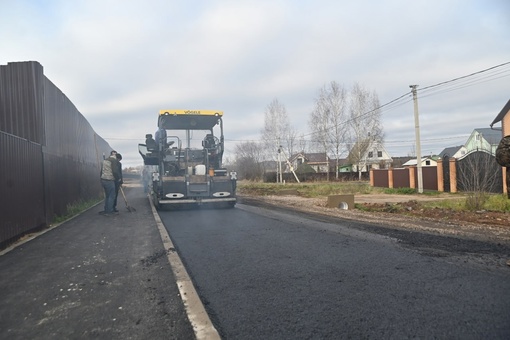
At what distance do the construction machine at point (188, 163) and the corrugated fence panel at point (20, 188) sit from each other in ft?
12.9

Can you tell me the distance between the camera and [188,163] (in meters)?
12.3

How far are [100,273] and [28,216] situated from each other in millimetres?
4018

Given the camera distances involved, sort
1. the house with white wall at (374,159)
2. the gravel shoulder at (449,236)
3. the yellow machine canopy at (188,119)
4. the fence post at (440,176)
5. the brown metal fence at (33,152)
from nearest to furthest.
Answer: the gravel shoulder at (449,236) → the brown metal fence at (33,152) → the yellow machine canopy at (188,119) → the fence post at (440,176) → the house with white wall at (374,159)

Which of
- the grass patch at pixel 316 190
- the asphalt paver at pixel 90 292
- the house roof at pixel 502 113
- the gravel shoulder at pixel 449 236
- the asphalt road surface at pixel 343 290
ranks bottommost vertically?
the grass patch at pixel 316 190

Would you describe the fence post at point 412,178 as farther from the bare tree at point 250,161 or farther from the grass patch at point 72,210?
the bare tree at point 250,161

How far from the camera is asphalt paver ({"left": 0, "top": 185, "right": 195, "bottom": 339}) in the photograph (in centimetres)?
262

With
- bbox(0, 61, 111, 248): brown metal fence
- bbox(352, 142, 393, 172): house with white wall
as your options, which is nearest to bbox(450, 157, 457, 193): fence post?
bbox(0, 61, 111, 248): brown metal fence

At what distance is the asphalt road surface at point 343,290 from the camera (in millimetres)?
2533

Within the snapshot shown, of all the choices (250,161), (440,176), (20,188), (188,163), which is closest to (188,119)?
(188,163)

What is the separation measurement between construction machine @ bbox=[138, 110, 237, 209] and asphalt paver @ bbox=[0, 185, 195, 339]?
514 cm

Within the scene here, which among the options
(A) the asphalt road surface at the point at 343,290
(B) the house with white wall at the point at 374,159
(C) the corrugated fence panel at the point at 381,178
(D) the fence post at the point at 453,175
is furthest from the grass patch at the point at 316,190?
(B) the house with white wall at the point at 374,159

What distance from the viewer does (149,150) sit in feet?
40.5

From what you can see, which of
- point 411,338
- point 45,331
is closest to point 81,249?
point 45,331

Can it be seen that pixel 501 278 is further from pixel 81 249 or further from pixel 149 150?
pixel 149 150
